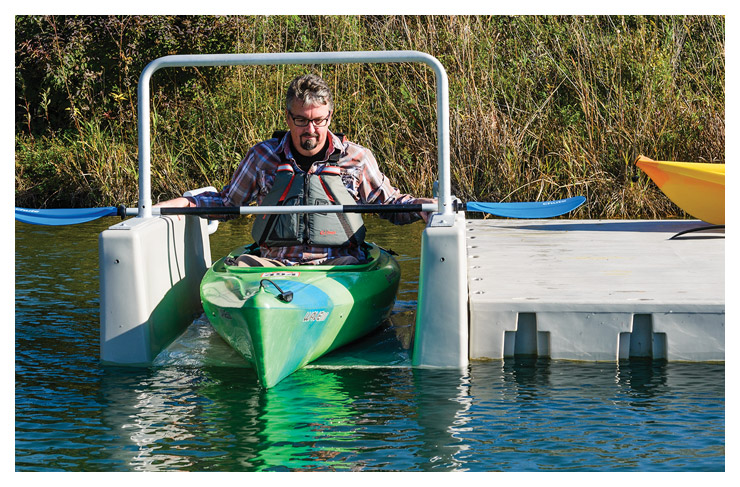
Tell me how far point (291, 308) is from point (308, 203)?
865 mm

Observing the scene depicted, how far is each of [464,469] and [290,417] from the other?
92cm

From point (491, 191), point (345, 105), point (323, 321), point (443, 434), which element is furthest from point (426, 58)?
point (345, 105)

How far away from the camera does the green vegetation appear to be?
1029 centimetres

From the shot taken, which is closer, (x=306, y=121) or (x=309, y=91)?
(x=309, y=91)

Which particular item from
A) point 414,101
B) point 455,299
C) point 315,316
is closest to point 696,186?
point 455,299

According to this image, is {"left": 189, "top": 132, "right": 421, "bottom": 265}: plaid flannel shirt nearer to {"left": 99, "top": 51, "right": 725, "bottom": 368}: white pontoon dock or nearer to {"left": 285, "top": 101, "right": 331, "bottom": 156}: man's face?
{"left": 285, "top": 101, "right": 331, "bottom": 156}: man's face

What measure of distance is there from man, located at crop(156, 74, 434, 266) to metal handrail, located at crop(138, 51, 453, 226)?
234 millimetres

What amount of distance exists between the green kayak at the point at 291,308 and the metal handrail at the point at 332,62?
545 mm

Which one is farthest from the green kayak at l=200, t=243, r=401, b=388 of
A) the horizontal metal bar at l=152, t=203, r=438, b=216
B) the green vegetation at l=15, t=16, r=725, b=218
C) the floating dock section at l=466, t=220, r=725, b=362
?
the green vegetation at l=15, t=16, r=725, b=218

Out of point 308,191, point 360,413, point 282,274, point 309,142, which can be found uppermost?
point 309,142

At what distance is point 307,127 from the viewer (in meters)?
5.30

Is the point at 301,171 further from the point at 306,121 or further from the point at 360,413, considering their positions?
the point at 360,413

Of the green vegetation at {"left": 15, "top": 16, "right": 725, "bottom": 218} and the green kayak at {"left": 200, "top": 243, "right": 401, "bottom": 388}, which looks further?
the green vegetation at {"left": 15, "top": 16, "right": 725, "bottom": 218}

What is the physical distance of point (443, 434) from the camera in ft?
14.1
